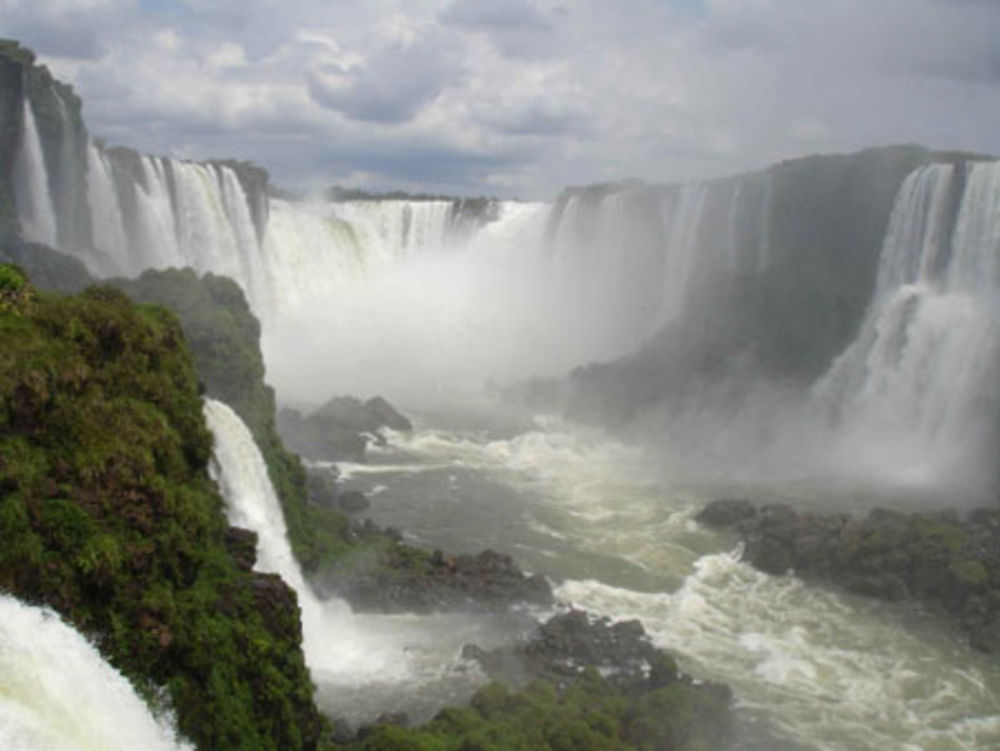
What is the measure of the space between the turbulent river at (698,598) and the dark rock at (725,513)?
1.31ft

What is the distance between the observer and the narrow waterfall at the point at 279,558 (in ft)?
45.8

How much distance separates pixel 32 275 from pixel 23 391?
15.5 meters

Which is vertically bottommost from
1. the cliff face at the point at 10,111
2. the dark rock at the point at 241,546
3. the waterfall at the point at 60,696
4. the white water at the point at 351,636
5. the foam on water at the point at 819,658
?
the foam on water at the point at 819,658

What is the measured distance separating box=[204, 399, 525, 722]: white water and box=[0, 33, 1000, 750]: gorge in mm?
64

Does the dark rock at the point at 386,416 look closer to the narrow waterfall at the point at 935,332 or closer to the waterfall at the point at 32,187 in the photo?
the waterfall at the point at 32,187

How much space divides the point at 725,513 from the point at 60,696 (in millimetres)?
18403

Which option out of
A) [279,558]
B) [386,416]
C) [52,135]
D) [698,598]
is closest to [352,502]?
[279,558]

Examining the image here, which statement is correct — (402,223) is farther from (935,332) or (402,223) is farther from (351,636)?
(351,636)

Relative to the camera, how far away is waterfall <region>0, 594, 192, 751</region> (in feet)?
19.8

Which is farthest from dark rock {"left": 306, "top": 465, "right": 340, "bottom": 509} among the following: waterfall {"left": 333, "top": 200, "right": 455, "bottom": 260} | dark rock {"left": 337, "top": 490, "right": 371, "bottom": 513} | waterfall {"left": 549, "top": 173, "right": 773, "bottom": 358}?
waterfall {"left": 333, "top": 200, "right": 455, "bottom": 260}

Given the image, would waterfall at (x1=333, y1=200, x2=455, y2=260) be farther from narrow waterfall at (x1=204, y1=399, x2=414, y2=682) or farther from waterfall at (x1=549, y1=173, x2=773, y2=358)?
narrow waterfall at (x1=204, y1=399, x2=414, y2=682)

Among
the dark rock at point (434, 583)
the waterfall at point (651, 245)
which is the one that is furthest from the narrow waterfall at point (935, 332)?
the dark rock at point (434, 583)

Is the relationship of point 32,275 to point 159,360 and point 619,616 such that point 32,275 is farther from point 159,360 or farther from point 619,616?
point 619,616

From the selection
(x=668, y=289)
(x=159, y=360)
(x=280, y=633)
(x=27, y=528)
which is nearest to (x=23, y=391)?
(x=27, y=528)
